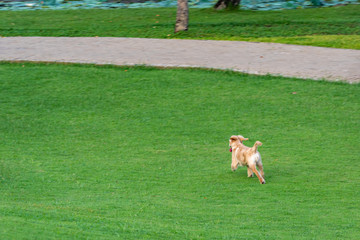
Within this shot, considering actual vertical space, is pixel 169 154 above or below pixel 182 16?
above

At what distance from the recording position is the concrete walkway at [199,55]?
11367mm

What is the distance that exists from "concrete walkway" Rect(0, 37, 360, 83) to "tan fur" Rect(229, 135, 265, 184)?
4.70m

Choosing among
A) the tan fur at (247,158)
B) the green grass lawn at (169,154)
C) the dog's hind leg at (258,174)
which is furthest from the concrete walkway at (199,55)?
the dog's hind leg at (258,174)

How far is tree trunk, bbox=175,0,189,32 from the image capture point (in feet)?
47.1

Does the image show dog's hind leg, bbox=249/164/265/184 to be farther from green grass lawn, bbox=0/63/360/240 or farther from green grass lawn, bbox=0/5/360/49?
green grass lawn, bbox=0/5/360/49

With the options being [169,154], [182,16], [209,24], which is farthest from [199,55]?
[169,154]

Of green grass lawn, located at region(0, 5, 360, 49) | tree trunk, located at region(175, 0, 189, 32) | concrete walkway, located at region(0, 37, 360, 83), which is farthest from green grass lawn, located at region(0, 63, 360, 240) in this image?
green grass lawn, located at region(0, 5, 360, 49)

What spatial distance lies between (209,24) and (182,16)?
1423 millimetres

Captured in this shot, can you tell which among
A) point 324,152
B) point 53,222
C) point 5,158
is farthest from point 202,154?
point 53,222

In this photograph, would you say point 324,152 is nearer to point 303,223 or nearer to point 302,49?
point 303,223

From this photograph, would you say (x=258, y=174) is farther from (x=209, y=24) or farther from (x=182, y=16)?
(x=209, y=24)

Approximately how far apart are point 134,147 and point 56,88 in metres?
3.42

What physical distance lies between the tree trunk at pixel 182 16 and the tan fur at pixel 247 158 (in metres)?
8.32

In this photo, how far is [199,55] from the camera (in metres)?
12.6
